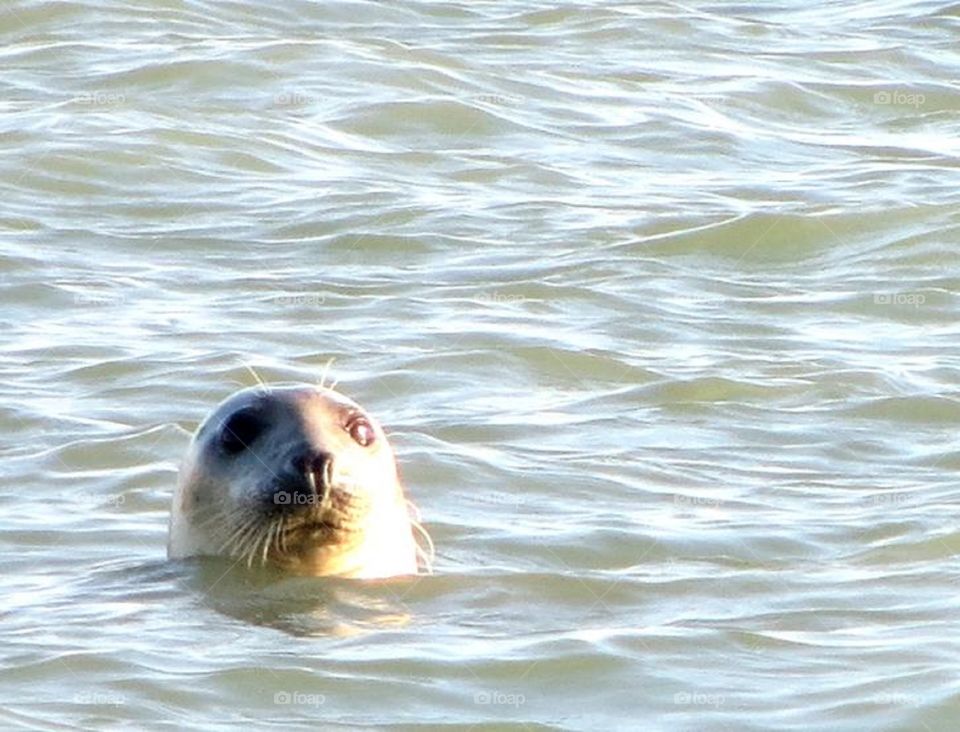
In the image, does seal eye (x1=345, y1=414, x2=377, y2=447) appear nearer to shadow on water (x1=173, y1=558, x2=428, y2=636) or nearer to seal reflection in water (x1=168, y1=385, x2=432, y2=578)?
seal reflection in water (x1=168, y1=385, x2=432, y2=578)

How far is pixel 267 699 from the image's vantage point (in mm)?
6625

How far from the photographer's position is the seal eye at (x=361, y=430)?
8016 millimetres

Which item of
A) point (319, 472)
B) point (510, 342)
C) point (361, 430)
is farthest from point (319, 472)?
point (510, 342)

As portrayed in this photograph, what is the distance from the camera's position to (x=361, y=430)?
26.4ft

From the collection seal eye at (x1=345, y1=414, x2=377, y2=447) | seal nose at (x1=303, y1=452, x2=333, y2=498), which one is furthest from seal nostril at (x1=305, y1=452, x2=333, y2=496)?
seal eye at (x1=345, y1=414, x2=377, y2=447)

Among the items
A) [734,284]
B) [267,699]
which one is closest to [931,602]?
[267,699]

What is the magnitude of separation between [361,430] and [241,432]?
0.34 metres

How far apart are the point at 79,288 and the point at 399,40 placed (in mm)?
5894

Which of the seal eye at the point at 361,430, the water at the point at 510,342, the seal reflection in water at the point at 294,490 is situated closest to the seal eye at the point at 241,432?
the seal reflection in water at the point at 294,490

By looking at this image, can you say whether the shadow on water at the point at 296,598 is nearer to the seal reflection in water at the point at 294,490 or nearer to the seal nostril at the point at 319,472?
the seal reflection in water at the point at 294,490

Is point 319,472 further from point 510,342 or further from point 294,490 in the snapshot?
point 510,342

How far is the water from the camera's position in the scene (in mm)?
6984

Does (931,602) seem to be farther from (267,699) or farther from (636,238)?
(636,238)

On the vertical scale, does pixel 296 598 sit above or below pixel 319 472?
below
